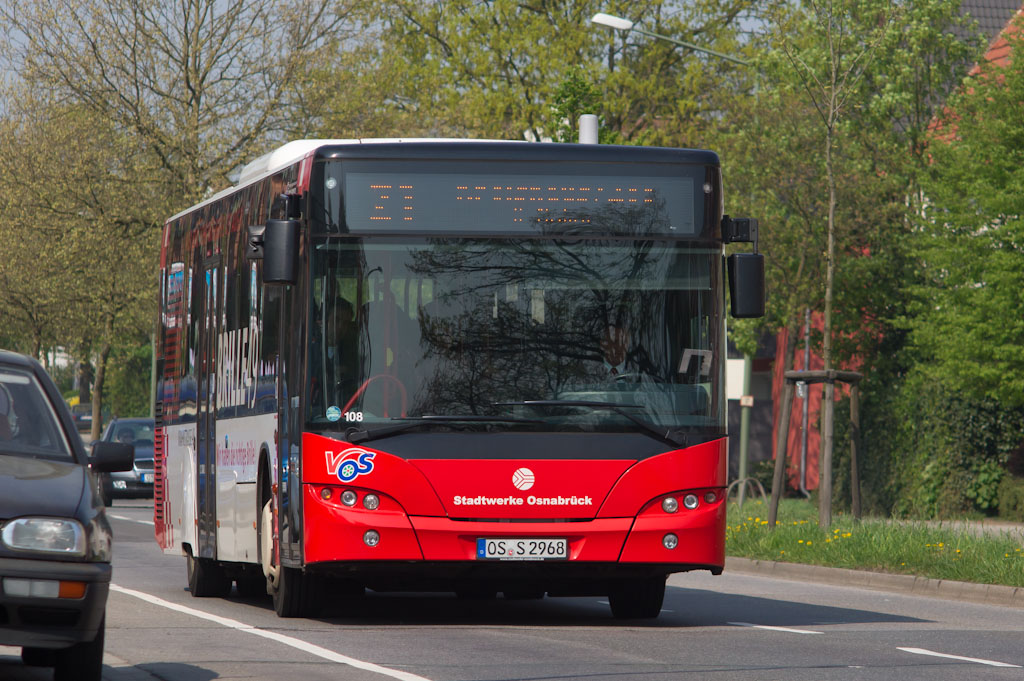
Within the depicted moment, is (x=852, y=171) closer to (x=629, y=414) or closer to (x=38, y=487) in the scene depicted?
(x=629, y=414)

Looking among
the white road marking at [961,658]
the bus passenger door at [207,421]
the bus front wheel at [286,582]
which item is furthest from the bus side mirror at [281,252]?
the white road marking at [961,658]

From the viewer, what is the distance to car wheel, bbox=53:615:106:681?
823cm

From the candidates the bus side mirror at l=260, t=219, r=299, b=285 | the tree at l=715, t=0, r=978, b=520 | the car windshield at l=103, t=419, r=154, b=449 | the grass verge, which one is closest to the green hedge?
the tree at l=715, t=0, r=978, b=520

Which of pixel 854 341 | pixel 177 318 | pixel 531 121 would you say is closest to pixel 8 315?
pixel 531 121

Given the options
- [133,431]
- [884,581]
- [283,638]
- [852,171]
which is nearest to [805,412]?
[852,171]

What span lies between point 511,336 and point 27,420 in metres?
3.94

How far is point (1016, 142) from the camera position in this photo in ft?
87.5

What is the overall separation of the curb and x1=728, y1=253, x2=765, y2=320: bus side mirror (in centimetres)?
505

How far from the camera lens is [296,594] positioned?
1284 cm

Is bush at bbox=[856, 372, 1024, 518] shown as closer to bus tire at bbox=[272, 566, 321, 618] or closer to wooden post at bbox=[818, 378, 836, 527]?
wooden post at bbox=[818, 378, 836, 527]

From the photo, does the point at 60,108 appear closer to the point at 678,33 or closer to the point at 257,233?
the point at 678,33

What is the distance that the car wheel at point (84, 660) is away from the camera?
8227 millimetres

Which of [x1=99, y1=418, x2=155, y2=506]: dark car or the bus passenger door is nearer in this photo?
the bus passenger door

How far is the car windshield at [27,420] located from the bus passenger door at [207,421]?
5.56 m
